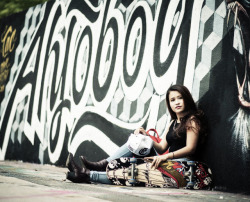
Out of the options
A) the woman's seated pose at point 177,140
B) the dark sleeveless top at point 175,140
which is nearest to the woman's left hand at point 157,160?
the woman's seated pose at point 177,140

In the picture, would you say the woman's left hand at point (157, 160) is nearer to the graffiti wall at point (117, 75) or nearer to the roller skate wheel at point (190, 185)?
the roller skate wheel at point (190, 185)

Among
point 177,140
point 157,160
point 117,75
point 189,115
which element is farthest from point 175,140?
point 117,75

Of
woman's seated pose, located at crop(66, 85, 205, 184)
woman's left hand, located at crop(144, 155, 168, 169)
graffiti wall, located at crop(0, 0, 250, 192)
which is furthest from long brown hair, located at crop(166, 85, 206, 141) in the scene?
woman's left hand, located at crop(144, 155, 168, 169)

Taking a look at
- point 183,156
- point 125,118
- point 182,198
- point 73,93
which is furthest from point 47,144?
point 182,198

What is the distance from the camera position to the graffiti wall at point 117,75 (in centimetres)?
402

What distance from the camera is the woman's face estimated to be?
420 centimetres

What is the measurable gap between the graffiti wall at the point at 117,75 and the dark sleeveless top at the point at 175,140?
32 cm

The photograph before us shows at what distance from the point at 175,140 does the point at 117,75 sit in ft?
6.42

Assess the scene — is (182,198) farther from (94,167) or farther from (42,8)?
(42,8)

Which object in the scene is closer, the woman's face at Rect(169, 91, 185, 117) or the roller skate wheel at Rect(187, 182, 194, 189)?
the roller skate wheel at Rect(187, 182, 194, 189)

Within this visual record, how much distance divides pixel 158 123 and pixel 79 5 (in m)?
2.89

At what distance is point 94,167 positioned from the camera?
13.9 feet

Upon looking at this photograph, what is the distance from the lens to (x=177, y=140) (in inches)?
162

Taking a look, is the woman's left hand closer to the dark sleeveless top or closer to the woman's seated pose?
the woman's seated pose
